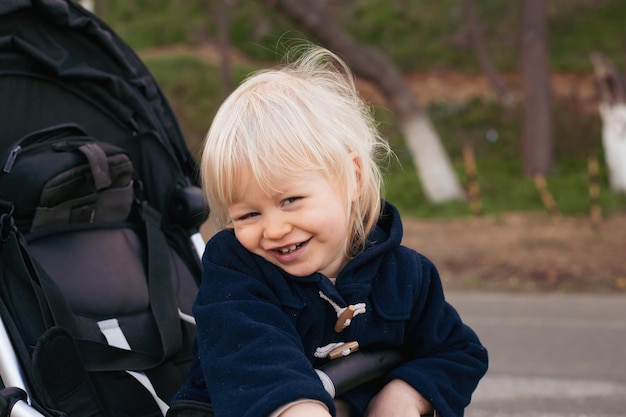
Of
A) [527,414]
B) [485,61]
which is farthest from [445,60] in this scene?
[527,414]

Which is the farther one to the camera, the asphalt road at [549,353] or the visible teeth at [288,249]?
the asphalt road at [549,353]

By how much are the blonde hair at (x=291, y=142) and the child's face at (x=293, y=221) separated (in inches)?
1.0

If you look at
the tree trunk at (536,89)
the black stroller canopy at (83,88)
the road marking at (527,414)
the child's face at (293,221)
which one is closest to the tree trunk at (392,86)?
the tree trunk at (536,89)

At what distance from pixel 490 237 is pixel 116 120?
7194mm

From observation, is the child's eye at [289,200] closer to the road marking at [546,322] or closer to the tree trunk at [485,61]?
the road marking at [546,322]

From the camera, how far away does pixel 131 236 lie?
2.75 metres

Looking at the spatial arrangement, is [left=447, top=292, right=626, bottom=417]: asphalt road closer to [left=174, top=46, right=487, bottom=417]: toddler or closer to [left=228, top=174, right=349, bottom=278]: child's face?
[left=174, top=46, right=487, bottom=417]: toddler

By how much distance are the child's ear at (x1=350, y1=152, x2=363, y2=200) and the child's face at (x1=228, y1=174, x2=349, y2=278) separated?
3.0 inches

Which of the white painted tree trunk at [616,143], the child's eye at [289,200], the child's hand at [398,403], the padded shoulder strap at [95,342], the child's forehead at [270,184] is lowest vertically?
the white painted tree trunk at [616,143]

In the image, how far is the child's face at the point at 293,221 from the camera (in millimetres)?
1852

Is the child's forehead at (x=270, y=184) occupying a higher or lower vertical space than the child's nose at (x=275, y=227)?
higher

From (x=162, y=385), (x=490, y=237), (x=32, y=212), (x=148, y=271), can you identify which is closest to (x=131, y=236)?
(x=148, y=271)

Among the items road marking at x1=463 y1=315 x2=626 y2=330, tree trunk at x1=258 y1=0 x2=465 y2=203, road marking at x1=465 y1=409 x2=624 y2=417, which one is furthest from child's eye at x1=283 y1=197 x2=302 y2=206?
tree trunk at x1=258 y1=0 x2=465 y2=203

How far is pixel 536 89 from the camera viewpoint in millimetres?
13828
